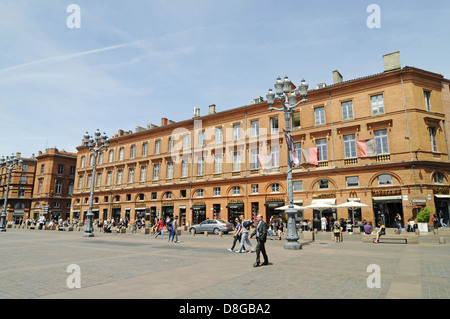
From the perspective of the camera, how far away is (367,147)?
2670 centimetres

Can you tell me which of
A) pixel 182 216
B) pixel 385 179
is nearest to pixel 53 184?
pixel 182 216

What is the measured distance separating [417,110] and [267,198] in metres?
16.5

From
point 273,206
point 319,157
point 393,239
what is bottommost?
point 393,239

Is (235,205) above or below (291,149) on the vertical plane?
below

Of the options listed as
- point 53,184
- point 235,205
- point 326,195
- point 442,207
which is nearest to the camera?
point 442,207

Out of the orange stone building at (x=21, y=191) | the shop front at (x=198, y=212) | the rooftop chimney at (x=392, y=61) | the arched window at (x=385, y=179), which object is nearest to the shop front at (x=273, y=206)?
the shop front at (x=198, y=212)

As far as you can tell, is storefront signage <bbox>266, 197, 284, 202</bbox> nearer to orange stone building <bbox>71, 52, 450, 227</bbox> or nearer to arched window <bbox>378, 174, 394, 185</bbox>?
orange stone building <bbox>71, 52, 450, 227</bbox>

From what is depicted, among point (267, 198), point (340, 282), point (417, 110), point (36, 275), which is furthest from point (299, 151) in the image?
point (36, 275)

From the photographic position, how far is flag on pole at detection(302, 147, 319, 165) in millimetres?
29000

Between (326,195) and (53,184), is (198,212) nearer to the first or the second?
(326,195)

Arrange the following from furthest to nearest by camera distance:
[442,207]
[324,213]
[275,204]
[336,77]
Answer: [336,77], [275,204], [324,213], [442,207]

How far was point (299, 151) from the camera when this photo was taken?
3062 centimetres

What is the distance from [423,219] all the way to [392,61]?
15.3 metres

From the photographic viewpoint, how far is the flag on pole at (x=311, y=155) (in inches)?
1142
